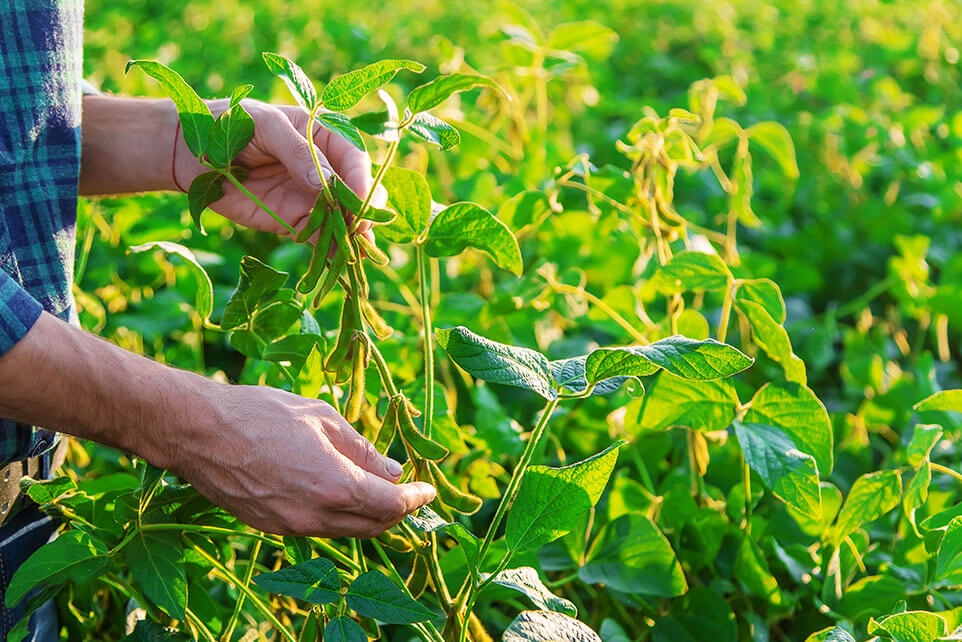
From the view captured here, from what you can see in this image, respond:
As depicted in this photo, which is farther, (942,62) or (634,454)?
(942,62)

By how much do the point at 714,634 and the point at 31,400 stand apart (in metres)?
0.70

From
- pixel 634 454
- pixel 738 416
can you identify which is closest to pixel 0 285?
pixel 738 416

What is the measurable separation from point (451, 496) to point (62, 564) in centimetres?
33

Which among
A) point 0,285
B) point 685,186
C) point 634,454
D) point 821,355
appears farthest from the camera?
point 685,186

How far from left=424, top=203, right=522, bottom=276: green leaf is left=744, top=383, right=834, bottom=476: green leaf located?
296 millimetres

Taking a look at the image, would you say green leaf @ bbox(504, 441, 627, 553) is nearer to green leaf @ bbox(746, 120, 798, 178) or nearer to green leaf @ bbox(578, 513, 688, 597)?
green leaf @ bbox(578, 513, 688, 597)

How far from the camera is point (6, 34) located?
850 millimetres

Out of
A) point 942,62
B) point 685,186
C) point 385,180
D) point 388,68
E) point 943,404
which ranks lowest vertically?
point 685,186

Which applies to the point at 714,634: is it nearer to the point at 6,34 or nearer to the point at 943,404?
the point at 943,404

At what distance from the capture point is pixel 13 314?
2.18 ft

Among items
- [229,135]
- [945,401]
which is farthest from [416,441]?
[945,401]

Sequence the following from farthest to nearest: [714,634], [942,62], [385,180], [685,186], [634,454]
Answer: [942,62] < [685,186] < [634,454] < [714,634] < [385,180]

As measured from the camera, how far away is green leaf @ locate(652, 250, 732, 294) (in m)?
0.97

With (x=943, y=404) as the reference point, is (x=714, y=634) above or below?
below
